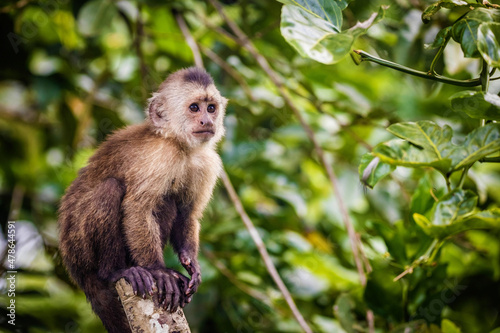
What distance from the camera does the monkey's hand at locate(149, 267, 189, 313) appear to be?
6.75 feet

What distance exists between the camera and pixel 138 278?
7.06 feet

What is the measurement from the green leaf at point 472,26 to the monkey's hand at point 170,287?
1.46 meters

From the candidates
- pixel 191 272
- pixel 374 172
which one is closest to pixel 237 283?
pixel 191 272

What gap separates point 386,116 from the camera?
11.8ft

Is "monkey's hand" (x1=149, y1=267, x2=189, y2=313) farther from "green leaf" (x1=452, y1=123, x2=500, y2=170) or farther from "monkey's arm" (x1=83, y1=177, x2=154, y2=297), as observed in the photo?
"green leaf" (x1=452, y1=123, x2=500, y2=170)

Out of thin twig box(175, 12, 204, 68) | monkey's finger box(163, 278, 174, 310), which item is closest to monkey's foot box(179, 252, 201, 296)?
monkey's finger box(163, 278, 174, 310)

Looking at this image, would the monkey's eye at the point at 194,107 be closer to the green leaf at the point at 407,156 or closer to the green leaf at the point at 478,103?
the green leaf at the point at 407,156

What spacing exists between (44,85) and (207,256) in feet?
6.26

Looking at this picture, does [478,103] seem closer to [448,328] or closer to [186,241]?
[448,328]

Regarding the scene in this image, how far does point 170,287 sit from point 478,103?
1399 millimetres


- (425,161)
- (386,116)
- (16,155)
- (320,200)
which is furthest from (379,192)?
(16,155)

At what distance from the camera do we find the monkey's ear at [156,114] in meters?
2.76

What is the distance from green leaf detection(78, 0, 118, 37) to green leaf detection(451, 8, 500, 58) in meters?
2.45

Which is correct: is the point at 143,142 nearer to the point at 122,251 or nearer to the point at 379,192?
the point at 122,251
